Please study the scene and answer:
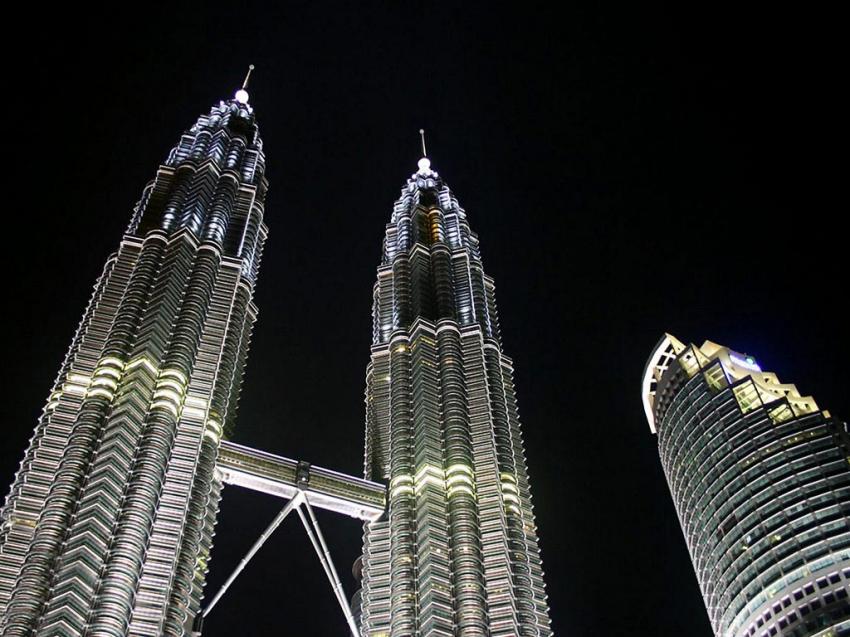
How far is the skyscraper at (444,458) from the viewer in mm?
54188

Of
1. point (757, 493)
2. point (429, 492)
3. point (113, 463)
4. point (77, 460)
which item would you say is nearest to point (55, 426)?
point (77, 460)

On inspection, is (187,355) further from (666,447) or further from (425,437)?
(666,447)

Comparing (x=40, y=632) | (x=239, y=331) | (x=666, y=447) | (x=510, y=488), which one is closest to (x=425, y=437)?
(x=510, y=488)

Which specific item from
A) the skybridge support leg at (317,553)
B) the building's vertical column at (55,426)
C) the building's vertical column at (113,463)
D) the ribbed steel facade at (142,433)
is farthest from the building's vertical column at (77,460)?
the skybridge support leg at (317,553)

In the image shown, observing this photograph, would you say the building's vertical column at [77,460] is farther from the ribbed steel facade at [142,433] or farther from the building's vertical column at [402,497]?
the building's vertical column at [402,497]

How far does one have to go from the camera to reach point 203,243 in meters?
69.6

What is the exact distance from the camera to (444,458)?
6209 centimetres

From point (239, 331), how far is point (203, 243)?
626 centimetres

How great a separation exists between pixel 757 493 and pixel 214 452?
58.1m

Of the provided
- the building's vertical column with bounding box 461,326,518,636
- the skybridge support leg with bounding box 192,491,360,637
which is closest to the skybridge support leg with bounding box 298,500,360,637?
the skybridge support leg with bounding box 192,491,360,637

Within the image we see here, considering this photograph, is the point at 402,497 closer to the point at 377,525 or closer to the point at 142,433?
the point at 377,525

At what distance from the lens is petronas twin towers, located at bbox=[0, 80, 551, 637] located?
49.1 m

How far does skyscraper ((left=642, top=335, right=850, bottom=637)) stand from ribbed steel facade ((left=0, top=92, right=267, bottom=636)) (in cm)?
5067

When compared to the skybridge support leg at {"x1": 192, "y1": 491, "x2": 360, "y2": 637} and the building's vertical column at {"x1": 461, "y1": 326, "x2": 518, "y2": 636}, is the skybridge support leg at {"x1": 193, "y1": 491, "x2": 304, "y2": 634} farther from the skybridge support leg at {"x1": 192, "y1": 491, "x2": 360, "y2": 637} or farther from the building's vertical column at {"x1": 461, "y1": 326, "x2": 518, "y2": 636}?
the building's vertical column at {"x1": 461, "y1": 326, "x2": 518, "y2": 636}
